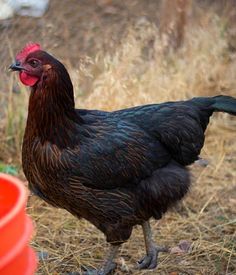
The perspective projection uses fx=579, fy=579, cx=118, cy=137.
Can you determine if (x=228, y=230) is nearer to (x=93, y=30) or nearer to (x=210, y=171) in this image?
(x=210, y=171)

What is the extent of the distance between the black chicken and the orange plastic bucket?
52.7 inches

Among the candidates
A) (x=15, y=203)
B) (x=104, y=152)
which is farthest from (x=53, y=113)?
(x=15, y=203)

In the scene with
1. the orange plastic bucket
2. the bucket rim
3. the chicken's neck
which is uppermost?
the bucket rim

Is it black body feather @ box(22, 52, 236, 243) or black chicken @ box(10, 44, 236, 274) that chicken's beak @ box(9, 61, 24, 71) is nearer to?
black chicken @ box(10, 44, 236, 274)

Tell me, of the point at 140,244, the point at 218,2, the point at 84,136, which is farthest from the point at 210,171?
the point at 218,2

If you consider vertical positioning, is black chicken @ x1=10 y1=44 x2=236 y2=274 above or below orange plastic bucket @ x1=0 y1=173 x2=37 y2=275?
below

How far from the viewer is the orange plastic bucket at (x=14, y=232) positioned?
162cm

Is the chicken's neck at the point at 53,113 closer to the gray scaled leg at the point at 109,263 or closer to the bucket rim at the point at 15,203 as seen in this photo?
the gray scaled leg at the point at 109,263

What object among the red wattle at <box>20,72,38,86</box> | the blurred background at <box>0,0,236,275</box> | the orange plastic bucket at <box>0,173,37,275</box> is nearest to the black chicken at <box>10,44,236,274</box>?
the red wattle at <box>20,72,38,86</box>

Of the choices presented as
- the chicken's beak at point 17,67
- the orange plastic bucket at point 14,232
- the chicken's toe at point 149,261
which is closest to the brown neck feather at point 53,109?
the chicken's beak at point 17,67

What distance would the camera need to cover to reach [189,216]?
171 inches

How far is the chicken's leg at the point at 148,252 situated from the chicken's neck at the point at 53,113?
3.02 ft

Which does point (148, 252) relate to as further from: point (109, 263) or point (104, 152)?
point (104, 152)

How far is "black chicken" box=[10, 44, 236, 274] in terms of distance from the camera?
321 cm
